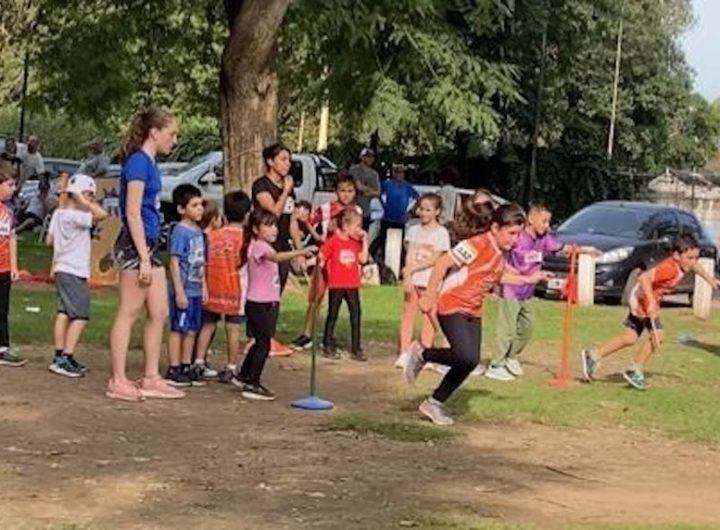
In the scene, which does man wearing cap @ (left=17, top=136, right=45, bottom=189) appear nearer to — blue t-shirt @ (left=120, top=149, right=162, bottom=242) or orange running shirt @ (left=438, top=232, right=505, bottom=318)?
blue t-shirt @ (left=120, top=149, right=162, bottom=242)

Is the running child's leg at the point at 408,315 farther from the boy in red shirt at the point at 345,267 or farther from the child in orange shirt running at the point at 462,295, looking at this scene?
the child in orange shirt running at the point at 462,295

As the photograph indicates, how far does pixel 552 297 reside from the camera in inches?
880

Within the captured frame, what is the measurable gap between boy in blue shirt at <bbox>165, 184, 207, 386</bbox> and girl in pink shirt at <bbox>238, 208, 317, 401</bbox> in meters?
0.40

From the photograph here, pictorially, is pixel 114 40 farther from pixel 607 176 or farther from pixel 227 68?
pixel 607 176

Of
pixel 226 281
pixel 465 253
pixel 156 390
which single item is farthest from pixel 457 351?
pixel 226 281

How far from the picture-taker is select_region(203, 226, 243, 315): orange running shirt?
1122 cm

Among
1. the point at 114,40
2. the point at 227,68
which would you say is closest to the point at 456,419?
the point at 227,68

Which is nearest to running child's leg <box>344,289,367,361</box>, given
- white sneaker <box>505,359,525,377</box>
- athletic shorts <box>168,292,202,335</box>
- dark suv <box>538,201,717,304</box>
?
white sneaker <box>505,359,525,377</box>

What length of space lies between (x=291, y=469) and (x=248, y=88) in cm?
1090

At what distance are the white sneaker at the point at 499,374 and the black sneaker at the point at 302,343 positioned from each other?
195 cm

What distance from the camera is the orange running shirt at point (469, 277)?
1005cm

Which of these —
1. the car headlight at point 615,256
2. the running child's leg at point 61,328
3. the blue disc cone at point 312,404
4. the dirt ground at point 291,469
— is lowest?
the dirt ground at point 291,469

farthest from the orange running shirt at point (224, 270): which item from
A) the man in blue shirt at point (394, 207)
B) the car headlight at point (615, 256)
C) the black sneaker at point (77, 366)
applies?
the man in blue shirt at point (394, 207)

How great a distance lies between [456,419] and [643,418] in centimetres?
154
